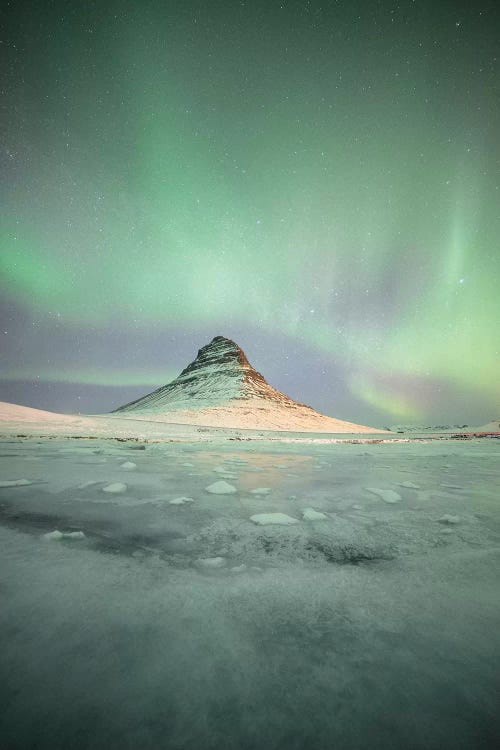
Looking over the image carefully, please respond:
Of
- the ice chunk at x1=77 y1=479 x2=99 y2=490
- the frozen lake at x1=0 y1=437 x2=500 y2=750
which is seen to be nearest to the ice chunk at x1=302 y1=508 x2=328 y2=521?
the frozen lake at x1=0 y1=437 x2=500 y2=750

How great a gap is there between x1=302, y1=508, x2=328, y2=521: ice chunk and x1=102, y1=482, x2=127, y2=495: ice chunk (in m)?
1.98

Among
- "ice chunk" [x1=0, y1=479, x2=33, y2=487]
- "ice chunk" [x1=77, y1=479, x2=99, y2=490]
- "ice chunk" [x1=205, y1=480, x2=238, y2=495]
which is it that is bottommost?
"ice chunk" [x1=77, y1=479, x2=99, y2=490]

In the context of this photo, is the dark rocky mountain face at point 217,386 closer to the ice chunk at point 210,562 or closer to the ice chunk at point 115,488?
the ice chunk at point 115,488

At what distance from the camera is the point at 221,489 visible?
11.1ft

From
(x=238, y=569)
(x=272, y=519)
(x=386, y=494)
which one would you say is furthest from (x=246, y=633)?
(x=386, y=494)

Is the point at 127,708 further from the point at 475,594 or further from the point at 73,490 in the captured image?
the point at 73,490

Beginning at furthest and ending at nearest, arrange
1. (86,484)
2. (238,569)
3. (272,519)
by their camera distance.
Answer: (86,484)
(272,519)
(238,569)

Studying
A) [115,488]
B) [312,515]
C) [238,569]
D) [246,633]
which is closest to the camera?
[246,633]

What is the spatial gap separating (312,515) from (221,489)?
1.23m

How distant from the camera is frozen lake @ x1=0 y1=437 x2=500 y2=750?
77 cm

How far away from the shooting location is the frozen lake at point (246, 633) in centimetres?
77

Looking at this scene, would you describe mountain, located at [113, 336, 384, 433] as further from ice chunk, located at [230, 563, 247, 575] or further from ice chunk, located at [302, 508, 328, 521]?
ice chunk, located at [230, 563, 247, 575]

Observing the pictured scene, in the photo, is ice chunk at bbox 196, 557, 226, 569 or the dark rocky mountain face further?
the dark rocky mountain face

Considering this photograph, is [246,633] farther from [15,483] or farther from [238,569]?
[15,483]
